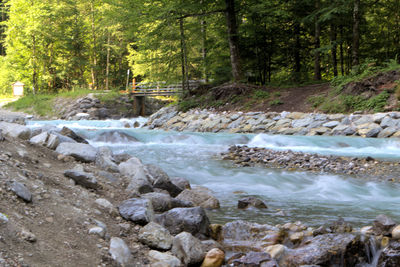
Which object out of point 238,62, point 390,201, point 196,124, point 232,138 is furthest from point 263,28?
point 390,201

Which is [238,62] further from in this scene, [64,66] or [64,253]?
[64,66]

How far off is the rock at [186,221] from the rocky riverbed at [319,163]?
4733 mm

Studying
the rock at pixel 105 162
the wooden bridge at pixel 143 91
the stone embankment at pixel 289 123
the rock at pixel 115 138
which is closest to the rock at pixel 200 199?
the rock at pixel 105 162

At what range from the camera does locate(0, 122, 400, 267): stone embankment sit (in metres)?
2.82

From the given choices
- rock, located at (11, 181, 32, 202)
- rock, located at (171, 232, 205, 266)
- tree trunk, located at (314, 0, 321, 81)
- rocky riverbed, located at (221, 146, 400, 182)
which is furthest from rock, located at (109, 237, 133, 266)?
tree trunk, located at (314, 0, 321, 81)

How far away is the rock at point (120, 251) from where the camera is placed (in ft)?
9.66

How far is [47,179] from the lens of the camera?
13.6 feet

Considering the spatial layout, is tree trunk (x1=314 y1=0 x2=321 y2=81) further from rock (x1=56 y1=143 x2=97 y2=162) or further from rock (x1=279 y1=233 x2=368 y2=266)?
rock (x1=279 y1=233 x2=368 y2=266)

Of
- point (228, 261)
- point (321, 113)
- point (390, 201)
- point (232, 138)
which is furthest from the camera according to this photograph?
point (321, 113)

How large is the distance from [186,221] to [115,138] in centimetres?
931

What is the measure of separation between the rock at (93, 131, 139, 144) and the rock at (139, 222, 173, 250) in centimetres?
939

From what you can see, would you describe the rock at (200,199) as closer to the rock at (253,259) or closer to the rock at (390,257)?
the rock at (253,259)

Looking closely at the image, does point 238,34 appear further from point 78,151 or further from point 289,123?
point 78,151

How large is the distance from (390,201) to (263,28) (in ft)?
50.8
